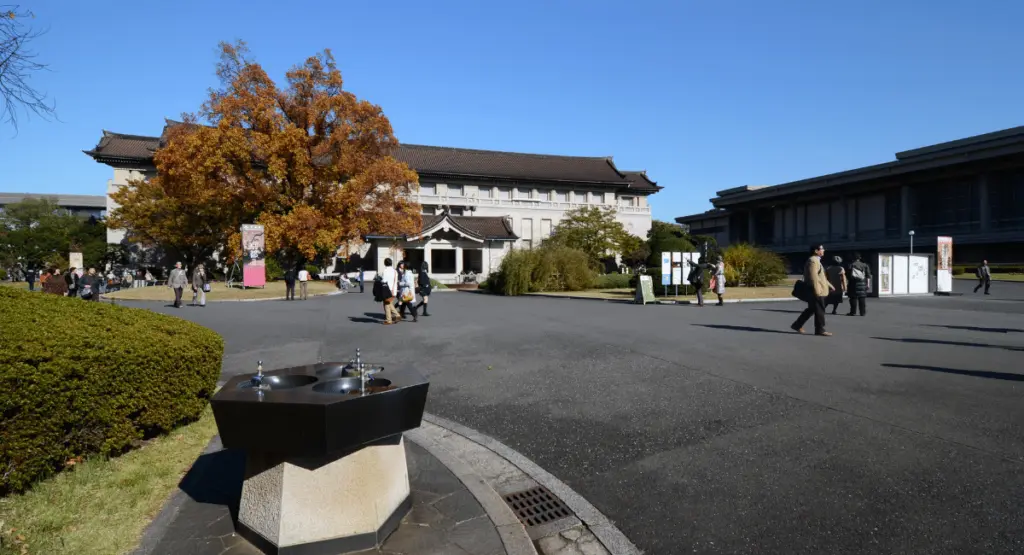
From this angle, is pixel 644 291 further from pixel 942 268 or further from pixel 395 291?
pixel 942 268

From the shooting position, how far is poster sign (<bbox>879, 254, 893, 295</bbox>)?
22984 mm

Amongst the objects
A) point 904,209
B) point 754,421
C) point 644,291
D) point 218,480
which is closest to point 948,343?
point 754,421

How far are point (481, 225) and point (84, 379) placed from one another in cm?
4368

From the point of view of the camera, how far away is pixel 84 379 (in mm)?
3828

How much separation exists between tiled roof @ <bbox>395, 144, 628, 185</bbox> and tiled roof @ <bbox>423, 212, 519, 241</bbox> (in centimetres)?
911

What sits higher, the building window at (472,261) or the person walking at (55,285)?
the building window at (472,261)

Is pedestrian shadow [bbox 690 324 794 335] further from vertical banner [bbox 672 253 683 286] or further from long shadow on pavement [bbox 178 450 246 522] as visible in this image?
long shadow on pavement [bbox 178 450 246 522]

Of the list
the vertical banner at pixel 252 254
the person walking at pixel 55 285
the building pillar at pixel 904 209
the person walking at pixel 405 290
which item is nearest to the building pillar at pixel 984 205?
the building pillar at pixel 904 209

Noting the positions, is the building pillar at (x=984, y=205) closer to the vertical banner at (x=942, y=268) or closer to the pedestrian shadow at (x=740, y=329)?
the vertical banner at (x=942, y=268)

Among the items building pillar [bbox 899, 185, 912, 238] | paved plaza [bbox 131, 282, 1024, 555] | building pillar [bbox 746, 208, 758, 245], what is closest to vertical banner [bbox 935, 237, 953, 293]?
paved plaza [bbox 131, 282, 1024, 555]

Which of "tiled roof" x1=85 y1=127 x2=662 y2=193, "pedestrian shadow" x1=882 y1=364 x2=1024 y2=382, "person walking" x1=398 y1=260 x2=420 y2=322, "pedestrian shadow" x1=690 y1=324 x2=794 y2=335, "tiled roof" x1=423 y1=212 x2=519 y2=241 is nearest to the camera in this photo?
"pedestrian shadow" x1=882 y1=364 x2=1024 y2=382

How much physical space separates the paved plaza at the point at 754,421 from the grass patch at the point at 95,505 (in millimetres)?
1836

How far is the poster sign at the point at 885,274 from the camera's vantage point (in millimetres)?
22984

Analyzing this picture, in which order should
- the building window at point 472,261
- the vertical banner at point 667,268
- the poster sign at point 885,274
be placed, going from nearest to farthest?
the vertical banner at point 667,268 → the poster sign at point 885,274 → the building window at point 472,261
